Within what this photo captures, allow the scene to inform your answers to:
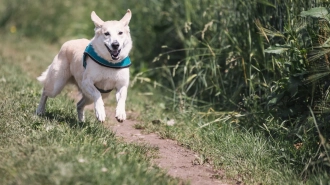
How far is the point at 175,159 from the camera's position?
531 cm

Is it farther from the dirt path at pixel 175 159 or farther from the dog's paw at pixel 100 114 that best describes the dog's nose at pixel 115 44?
the dirt path at pixel 175 159

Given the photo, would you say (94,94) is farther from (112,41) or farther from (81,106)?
(81,106)

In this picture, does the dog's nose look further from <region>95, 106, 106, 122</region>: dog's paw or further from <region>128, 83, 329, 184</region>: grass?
<region>128, 83, 329, 184</region>: grass

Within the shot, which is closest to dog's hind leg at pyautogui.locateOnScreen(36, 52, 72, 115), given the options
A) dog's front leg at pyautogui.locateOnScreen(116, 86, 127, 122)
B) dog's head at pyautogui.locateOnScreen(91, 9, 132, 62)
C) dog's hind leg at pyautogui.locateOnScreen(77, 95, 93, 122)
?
dog's hind leg at pyautogui.locateOnScreen(77, 95, 93, 122)

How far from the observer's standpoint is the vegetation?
521 centimetres

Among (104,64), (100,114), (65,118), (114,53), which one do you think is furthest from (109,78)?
(65,118)

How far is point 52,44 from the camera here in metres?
11.7

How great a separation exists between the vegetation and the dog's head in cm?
107

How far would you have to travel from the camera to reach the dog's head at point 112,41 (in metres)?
5.41

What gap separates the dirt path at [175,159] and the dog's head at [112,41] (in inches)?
32.1

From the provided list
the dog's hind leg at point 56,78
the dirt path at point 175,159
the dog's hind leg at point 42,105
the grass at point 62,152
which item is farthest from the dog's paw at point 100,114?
the dog's hind leg at point 42,105

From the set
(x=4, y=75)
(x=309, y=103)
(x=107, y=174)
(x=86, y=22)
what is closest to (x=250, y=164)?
(x=309, y=103)

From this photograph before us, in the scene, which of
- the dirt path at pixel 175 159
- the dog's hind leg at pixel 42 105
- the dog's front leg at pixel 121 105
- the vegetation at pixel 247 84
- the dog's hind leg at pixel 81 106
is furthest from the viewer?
the dog's hind leg at pixel 81 106

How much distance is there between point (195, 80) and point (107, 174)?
138 inches
